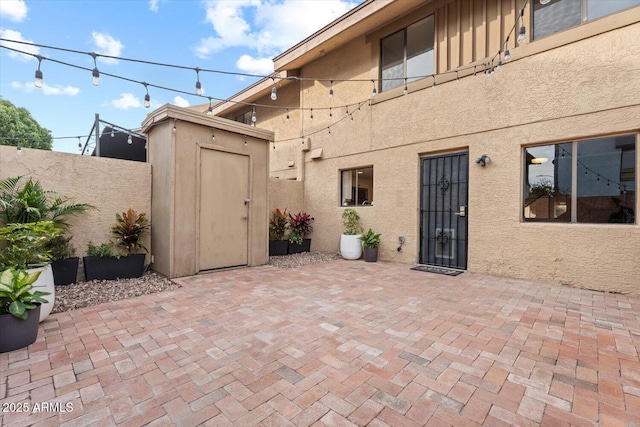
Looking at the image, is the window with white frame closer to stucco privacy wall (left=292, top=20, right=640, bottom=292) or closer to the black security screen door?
stucco privacy wall (left=292, top=20, right=640, bottom=292)

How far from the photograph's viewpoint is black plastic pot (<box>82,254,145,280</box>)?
436cm

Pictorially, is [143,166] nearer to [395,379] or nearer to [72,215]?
[72,215]

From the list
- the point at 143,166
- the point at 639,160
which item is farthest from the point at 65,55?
the point at 639,160

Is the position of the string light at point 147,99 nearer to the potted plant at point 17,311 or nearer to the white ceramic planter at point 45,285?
the white ceramic planter at point 45,285

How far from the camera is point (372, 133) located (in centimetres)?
679

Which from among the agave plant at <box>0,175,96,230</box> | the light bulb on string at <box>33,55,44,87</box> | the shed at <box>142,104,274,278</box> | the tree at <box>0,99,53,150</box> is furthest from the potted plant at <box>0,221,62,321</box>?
the tree at <box>0,99,53,150</box>

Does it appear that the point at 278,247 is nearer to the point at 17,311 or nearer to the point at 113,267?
the point at 113,267

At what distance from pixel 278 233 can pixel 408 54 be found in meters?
5.21

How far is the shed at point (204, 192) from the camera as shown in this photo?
4652mm

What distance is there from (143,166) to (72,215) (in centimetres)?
133

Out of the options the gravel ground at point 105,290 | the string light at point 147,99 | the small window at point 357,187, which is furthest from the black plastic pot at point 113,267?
the small window at point 357,187

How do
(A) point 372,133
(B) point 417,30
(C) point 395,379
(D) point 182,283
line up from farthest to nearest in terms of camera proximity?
(A) point 372,133 → (B) point 417,30 → (D) point 182,283 → (C) point 395,379

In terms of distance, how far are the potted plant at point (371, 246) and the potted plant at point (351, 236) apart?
247mm

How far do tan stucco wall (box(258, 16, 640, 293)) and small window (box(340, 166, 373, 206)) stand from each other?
0.64ft
